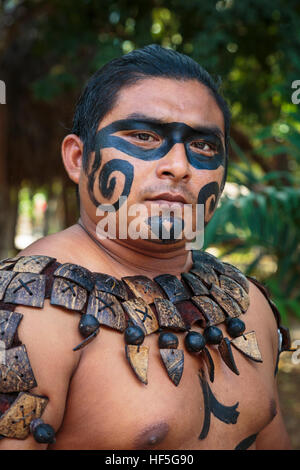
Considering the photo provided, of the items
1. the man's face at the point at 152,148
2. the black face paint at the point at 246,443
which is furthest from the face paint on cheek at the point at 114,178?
the black face paint at the point at 246,443

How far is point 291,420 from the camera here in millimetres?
5547

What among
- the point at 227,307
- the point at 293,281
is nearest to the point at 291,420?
the point at 293,281

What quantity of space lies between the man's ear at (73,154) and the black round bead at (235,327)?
71 centimetres

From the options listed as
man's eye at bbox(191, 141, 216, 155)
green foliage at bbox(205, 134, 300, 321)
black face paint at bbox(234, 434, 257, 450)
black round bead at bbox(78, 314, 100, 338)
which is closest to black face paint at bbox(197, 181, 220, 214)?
man's eye at bbox(191, 141, 216, 155)

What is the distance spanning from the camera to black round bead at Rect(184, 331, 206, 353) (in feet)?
4.61

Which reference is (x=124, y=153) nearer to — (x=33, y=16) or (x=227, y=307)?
(x=227, y=307)

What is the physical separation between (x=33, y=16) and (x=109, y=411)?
16.0 ft

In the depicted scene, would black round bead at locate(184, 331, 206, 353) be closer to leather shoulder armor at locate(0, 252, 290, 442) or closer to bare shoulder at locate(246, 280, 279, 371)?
leather shoulder armor at locate(0, 252, 290, 442)

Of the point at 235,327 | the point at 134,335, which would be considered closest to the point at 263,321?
the point at 235,327

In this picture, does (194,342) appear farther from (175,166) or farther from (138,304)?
(175,166)

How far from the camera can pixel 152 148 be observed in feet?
4.78

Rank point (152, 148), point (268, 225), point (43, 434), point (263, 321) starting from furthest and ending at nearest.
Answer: point (268, 225) → point (263, 321) → point (152, 148) → point (43, 434)

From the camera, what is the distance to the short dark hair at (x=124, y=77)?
4.89 feet

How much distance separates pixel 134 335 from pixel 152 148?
57 centimetres
